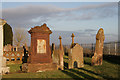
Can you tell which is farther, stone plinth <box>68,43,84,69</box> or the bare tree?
the bare tree

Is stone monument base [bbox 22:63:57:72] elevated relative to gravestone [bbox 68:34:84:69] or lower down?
lower down

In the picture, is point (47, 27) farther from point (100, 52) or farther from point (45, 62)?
point (100, 52)

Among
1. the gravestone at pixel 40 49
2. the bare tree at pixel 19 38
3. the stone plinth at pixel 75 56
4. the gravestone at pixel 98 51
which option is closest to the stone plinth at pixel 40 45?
the gravestone at pixel 40 49

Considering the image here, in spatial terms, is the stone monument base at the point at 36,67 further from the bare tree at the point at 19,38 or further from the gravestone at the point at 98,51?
the bare tree at the point at 19,38

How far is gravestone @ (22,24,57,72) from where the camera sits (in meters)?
11.5

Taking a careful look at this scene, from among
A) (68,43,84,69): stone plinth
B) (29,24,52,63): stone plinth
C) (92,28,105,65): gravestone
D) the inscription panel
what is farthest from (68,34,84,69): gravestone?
the inscription panel

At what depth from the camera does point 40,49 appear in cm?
1183

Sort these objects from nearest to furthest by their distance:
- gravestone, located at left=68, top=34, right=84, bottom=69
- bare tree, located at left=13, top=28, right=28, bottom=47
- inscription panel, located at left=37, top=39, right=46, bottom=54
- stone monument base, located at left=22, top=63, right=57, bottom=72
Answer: stone monument base, located at left=22, top=63, right=57, bottom=72
inscription panel, located at left=37, top=39, right=46, bottom=54
gravestone, located at left=68, top=34, right=84, bottom=69
bare tree, located at left=13, top=28, right=28, bottom=47

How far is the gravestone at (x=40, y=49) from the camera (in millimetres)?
11523

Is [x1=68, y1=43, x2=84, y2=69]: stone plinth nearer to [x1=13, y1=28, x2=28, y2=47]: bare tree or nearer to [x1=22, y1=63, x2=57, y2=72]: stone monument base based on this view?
[x1=22, y1=63, x2=57, y2=72]: stone monument base

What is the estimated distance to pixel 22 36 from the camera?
3853 cm

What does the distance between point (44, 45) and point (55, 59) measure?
2.05 meters

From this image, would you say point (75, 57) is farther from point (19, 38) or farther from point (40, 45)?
point (19, 38)

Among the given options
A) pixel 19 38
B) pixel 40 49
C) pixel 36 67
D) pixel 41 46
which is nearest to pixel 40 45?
pixel 41 46
